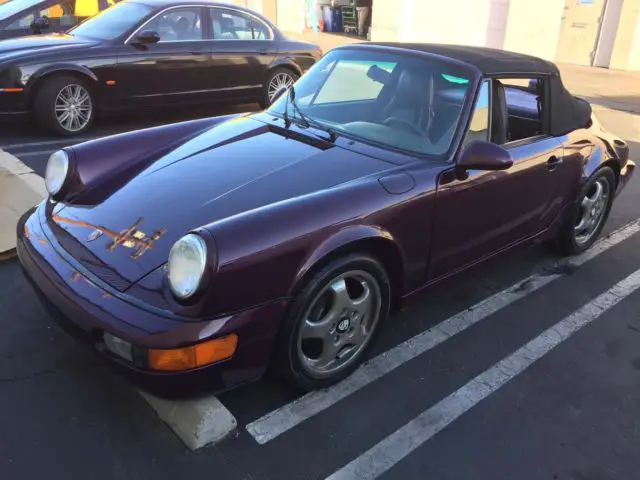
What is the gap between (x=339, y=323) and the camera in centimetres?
263

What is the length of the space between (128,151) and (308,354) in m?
1.50

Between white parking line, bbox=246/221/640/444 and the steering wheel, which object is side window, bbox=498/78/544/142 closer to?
the steering wheel

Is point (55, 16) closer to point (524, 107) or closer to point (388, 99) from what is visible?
point (388, 99)

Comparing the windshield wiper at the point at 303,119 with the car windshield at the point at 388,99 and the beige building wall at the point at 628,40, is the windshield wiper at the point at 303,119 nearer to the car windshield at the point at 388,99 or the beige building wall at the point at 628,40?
the car windshield at the point at 388,99

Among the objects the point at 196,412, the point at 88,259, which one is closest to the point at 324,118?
the point at 88,259

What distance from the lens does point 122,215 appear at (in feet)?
8.55

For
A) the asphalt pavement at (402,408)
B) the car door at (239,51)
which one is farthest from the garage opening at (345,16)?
the asphalt pavement at (402,408)

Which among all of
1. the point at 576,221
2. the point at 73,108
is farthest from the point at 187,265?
the point at 73,108

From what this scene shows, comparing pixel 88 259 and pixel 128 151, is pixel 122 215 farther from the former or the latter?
pixel 128 151

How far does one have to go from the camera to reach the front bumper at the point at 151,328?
2.11m

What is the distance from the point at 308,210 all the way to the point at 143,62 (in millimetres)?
4867

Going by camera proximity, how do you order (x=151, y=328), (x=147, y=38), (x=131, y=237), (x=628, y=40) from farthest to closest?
(x=628, y=40), (x=147, y=38), (x=131, y=237), (x=151, y=328)

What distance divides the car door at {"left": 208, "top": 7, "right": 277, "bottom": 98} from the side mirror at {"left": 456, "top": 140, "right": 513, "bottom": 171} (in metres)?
4.92

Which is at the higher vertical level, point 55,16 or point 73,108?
point 55,16
